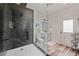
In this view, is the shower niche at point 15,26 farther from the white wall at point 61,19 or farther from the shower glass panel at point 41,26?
the white wall at point 61,19

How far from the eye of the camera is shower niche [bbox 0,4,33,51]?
1.36 m

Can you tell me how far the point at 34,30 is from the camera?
4.65 ft

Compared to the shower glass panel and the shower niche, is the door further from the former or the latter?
the shower niche

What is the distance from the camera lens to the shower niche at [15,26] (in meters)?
1.36

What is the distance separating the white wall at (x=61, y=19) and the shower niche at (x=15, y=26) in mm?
325

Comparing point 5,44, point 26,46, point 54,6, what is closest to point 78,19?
point 54,6

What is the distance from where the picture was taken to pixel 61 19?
136 centimetres

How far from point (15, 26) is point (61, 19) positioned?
0.71 m

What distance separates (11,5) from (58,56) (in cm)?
106

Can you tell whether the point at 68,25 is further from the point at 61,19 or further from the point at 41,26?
the point at 41,26

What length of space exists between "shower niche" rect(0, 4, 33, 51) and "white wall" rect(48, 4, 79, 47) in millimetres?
325

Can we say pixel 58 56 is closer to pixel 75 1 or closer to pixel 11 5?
pixel 75 1

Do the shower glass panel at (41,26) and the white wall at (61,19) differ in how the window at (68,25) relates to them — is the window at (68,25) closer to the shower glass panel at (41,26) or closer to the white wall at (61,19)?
the white wall at (61,19)

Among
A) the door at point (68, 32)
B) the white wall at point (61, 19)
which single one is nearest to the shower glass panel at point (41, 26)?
the white wall at point (61, 19)
